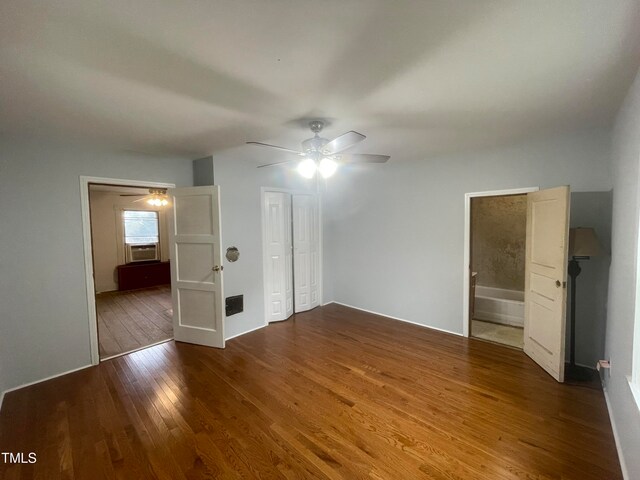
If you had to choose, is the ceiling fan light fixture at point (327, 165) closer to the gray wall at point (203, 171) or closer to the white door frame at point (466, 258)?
the gray wall at point (203, 171)

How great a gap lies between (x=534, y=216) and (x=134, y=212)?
26.4ft

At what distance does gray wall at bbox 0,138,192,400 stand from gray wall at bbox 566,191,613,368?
5.08m

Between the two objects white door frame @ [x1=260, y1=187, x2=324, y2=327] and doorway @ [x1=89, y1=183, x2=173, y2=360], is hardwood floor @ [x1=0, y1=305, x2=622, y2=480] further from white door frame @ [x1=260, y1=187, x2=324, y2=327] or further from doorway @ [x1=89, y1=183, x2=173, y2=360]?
doorway @ [x1=89, y1=183, x2=173, y2=360]

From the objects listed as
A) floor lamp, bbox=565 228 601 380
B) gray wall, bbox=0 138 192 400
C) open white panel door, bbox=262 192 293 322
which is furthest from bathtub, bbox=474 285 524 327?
gray wall, bbox=0 138 192 400

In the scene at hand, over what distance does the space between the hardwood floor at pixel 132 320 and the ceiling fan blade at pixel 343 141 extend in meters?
3.35

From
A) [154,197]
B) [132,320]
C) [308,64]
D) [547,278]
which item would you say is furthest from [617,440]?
[154,197]

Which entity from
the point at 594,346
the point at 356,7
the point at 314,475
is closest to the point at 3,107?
the point at 356,7

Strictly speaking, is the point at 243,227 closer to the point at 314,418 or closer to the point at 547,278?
the point at 314,418

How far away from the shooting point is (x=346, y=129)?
2527 millimetres

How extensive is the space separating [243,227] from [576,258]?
3.75 m

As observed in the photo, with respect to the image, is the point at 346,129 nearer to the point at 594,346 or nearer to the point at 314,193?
the point at 314,193

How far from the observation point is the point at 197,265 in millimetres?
3434

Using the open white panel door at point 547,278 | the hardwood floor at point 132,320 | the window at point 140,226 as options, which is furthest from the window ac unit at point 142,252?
the open white panel door at point 547,278

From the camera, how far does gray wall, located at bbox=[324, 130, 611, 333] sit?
9.29 feet
